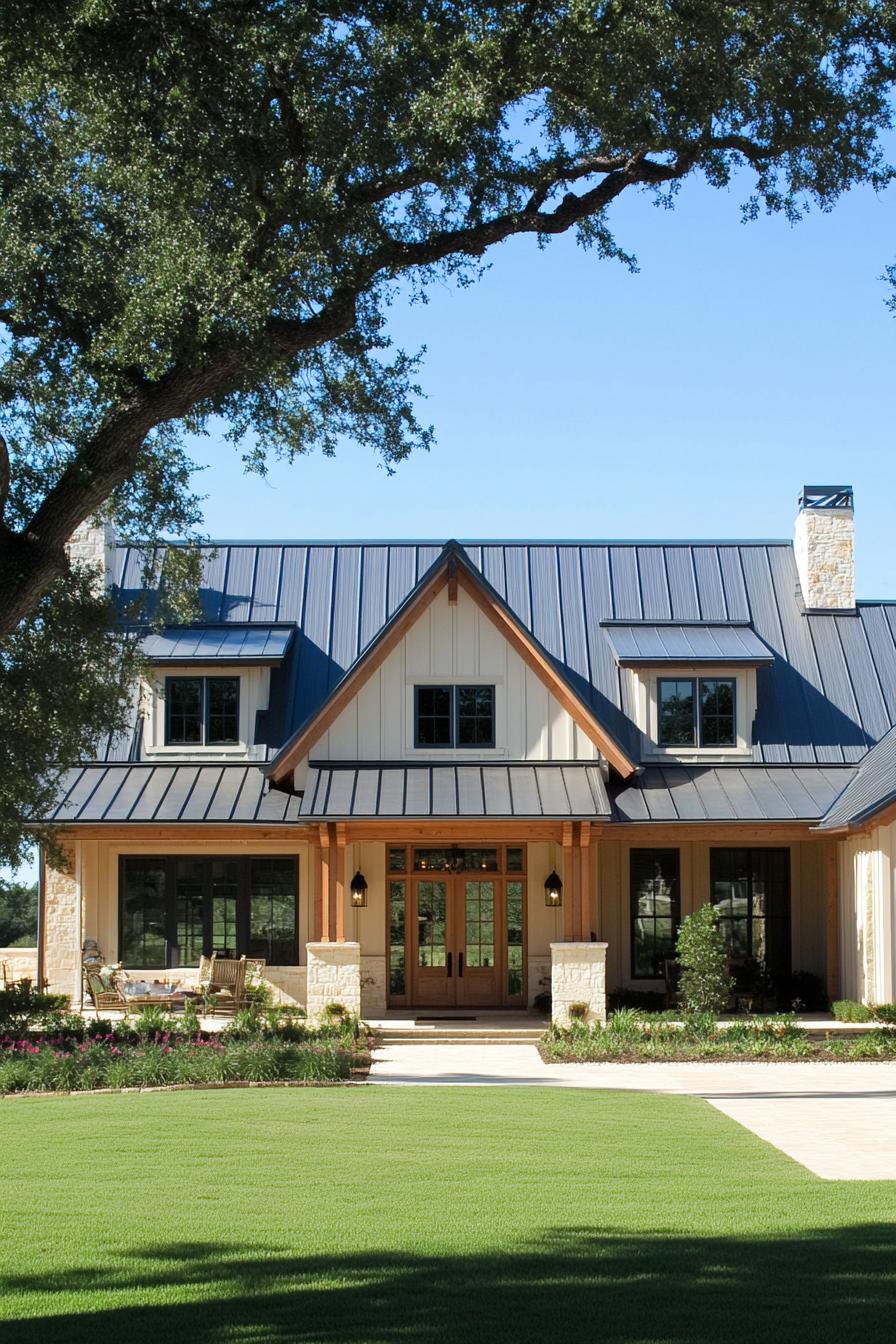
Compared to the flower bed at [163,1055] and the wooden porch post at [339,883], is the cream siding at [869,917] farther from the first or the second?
the flower bed at [163,1055]

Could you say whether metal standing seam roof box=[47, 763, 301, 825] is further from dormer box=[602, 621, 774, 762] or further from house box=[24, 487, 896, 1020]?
dormer box=[602, 621, 774, 762]

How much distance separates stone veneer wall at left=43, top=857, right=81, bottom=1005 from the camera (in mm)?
24016

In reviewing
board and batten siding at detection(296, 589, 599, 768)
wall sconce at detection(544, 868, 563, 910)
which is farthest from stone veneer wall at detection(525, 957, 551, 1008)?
board and batten siding at detection(296, 589, 599, 768)

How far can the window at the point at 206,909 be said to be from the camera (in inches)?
967

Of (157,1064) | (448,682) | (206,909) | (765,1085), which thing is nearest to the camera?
(157,1064)

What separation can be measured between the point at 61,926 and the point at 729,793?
10578mm

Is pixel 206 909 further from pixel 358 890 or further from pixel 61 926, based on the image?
pixel 358 890

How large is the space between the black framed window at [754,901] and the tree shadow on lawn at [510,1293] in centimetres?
1634

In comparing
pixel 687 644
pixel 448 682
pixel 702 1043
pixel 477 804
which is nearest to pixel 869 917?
pixel 702 1043

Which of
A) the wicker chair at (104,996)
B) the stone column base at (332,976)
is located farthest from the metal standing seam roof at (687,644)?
the wicker chair at (104,996)

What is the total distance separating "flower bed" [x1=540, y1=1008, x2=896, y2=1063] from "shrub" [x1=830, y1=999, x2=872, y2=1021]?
47.8 inches

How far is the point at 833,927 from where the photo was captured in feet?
78.3

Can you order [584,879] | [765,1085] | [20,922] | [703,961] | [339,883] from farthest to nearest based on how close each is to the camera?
[20,922] < [584,879] < [339,883] < [703,961] < [765,1085]

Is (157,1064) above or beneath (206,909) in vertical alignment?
beneath
